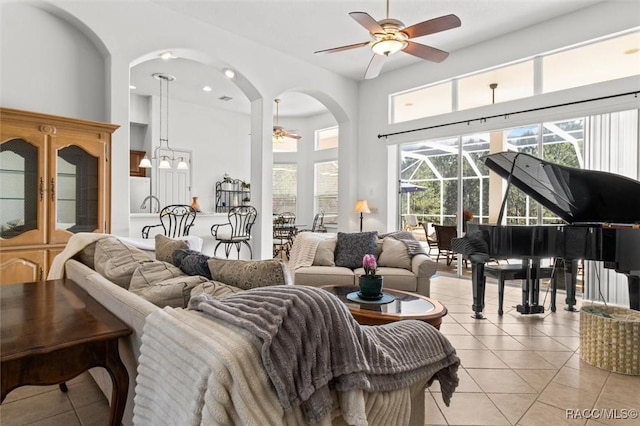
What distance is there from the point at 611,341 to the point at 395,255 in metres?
2.07

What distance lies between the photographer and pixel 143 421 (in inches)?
47.3

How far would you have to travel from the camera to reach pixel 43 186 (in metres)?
3.38

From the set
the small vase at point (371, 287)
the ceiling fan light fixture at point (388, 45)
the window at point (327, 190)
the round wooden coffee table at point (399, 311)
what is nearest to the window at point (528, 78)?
the ceiling fan light fixture at point (388, 45)

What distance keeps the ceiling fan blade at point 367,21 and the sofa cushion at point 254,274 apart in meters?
2.41

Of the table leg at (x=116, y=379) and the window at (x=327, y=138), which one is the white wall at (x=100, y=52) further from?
the window at (x=327, y=138)

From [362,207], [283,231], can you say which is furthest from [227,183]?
[362,207]

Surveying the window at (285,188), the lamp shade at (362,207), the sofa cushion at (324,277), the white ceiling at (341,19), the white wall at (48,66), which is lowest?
the sofa cushion at (324,277)

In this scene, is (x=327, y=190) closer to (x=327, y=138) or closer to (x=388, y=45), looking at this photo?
(x=327, y=138)

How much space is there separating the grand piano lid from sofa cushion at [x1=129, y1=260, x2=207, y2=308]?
122 inches

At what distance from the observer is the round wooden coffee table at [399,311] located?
2453 mm

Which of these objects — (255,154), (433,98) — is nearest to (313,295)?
(255,154)

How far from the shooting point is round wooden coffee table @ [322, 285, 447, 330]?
245 centimetres

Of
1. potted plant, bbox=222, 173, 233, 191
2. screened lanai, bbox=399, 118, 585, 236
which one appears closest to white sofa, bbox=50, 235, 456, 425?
screened lanai, bbox=399, 118, 585, 236

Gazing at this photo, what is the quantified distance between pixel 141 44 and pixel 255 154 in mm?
2099
